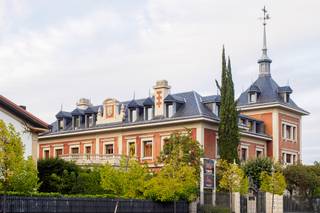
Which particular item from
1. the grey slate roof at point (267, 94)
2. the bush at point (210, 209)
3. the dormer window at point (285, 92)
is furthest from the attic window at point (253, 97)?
the bush at point (210, 209)

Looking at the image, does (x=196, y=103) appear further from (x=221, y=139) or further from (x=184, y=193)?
(x=184, y=193)

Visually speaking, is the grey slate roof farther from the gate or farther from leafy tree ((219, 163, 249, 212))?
leafy tree ((219, 163, 249, 212))

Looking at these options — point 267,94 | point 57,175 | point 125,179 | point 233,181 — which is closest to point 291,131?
point 267,94

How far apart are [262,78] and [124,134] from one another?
700 inches

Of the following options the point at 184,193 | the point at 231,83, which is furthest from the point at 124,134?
the point at 184,193

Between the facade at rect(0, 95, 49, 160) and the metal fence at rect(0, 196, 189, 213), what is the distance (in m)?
6.98

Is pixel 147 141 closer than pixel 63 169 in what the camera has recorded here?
No

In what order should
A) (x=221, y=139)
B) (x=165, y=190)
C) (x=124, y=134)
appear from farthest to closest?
1. (x=124, y=134)
2. (x=221, y=139)
3. (x=165, y=190)

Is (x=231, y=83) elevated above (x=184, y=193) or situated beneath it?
elevated above

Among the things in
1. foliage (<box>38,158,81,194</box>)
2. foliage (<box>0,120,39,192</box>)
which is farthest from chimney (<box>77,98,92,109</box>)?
foliage (<box>0,120,39,192</box>)

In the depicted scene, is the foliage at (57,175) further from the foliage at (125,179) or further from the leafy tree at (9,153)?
the leafy tree at (9,153)

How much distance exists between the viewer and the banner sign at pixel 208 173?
138 feet

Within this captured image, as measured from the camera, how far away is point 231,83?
174 ft

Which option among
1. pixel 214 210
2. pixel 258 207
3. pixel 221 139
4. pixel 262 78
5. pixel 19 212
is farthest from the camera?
pixel 262 78
